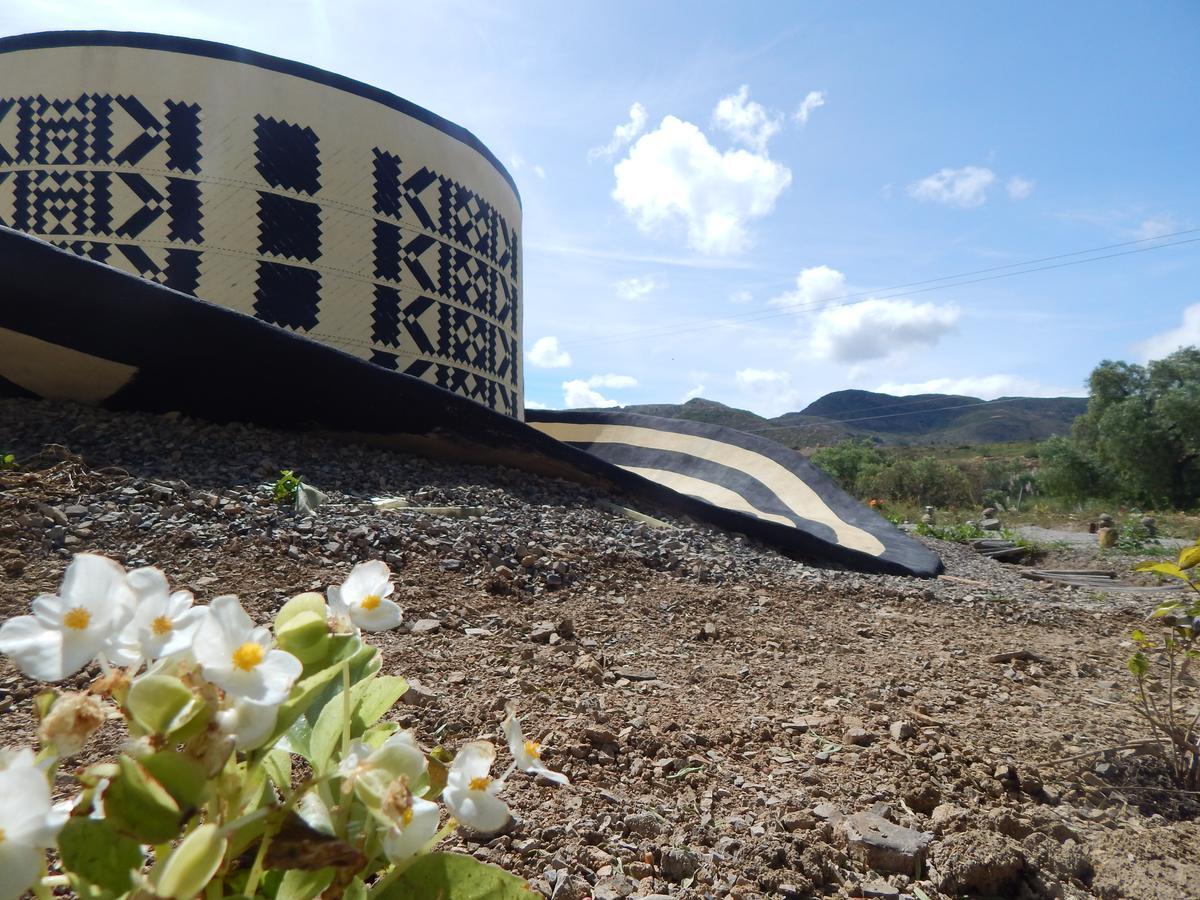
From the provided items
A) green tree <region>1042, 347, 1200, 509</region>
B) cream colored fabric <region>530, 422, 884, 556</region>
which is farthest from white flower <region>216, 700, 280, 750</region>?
green tree <region>1042, 347, 1200, 509</region>

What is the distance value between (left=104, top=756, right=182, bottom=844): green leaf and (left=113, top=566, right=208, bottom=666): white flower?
0.22ft

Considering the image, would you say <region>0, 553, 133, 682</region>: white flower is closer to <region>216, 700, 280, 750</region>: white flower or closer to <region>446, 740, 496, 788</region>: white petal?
<region>216, 700, 280, 750</region>: white flower

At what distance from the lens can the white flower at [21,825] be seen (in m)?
0.36

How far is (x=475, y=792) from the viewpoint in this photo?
51 centimetres

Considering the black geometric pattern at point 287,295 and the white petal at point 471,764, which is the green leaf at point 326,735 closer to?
the white petal at point 471,764

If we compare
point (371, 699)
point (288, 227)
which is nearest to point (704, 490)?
point (288, 227)

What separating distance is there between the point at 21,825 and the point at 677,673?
4.98 ft

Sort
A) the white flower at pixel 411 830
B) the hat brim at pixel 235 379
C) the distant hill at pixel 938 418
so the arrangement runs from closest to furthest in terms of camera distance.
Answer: the white flower at pixel 411 830 → the hat brim at pixel 235 379 → the distant hill at pixel 938 418

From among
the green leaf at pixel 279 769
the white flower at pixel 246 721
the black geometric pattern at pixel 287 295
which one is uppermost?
the black geometric pattern at pixel 287 295

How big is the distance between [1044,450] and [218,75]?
845 inches

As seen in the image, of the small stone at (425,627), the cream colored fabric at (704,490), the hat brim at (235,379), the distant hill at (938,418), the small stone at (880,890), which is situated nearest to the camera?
the small stone at (880,890)

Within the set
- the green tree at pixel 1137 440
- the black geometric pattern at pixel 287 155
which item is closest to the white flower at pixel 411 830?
the black geometric pattern at pixel 287 155

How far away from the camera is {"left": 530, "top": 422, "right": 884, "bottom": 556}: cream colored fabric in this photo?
5.07 metres

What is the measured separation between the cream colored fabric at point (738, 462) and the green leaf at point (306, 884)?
444 cm
